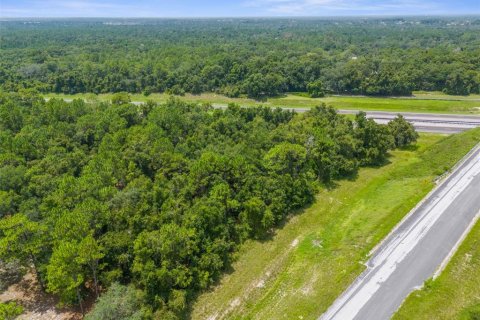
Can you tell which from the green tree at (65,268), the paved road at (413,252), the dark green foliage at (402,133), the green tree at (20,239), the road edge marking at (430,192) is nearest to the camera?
the green tree at (65,268)

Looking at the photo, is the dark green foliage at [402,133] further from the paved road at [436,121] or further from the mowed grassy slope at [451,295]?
the mowed grassy slope at [451,295]

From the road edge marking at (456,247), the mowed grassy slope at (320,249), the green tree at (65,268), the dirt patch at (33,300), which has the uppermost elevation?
the green tree at (65,268)

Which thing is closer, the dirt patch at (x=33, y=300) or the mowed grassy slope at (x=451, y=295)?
the mowed grassy slope at (x=451, y=295)

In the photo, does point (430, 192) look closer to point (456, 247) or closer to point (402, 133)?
point (456, 247)

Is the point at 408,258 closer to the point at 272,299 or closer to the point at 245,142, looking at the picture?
the point at 272,299

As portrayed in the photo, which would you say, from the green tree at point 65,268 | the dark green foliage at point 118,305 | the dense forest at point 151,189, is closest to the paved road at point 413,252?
the dense forest at point 151,189

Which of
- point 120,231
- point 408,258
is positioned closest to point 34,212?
point 120,231

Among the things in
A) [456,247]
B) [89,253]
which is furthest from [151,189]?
[456,247]
